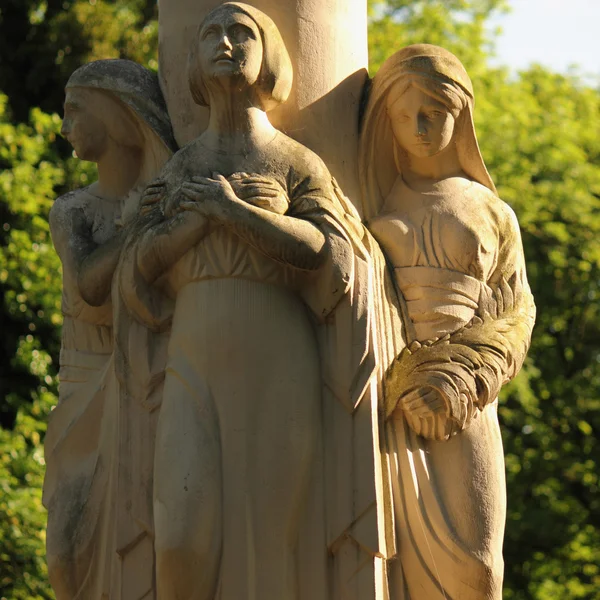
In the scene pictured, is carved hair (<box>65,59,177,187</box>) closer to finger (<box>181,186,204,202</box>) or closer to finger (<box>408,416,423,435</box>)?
finger (<box>181,186,204,202</box>)

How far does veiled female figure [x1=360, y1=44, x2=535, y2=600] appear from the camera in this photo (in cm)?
776

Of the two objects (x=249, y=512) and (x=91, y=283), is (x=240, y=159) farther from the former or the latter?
(x=249, y=512)

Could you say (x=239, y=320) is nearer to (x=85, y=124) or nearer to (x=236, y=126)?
(x=236, y=126)

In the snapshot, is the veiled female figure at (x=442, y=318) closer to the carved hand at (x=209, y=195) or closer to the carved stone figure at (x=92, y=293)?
the carved hand at (x=209, y=195)

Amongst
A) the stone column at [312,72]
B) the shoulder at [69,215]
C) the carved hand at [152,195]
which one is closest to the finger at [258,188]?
the carved hand at [152,195]

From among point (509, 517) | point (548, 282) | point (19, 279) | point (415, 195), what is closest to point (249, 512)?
point (415, 195)

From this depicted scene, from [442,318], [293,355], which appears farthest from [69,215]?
[442,318]

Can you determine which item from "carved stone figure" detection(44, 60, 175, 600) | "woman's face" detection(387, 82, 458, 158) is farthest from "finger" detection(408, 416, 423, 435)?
"carved stone figure" detection(44, 60, 175, 600)

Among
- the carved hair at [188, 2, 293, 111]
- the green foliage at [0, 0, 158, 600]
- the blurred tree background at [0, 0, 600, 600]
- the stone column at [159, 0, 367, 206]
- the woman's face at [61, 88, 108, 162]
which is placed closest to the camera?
the carved hair at [188, 2, 293, 111]

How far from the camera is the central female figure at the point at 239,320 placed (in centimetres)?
750

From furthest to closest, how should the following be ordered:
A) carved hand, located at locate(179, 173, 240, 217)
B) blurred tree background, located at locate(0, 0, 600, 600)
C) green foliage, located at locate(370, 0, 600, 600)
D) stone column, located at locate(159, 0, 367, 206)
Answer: green foliage, located at locate(370, 0, 600, 600) → blurred tree background, located at locate(0, 0, 600, 600) → stone column, located at locate(159, 0, 367, 206) → carved hand, located at locate(179, 173, 240, 217)

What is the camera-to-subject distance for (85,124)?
8484 mm

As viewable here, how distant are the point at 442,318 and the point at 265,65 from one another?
4.80 ft

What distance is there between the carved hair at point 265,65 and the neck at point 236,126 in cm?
8
